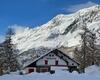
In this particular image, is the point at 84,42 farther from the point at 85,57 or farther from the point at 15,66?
the point at 15,66

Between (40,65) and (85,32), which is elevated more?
(85,32)

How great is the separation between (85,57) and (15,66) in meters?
15.8

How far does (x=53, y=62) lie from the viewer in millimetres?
83688

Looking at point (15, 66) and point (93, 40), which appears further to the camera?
point (93, 40)

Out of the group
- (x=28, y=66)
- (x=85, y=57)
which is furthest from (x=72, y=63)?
(x=28, y=66)

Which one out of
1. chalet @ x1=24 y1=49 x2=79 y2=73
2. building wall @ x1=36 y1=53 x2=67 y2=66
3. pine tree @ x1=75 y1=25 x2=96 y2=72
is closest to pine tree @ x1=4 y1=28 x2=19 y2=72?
chalet @ x1=24 y1=49 x2=79 y2=73

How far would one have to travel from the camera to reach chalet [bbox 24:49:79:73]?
81062 mm

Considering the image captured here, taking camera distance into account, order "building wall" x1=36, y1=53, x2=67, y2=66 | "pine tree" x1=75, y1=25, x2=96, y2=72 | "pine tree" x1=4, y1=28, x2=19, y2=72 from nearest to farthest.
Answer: "pine tree" x1=4, y1=28, x2=19, y2=72
"pine tree" x1=75, y1=25, x2=96, y2=72
"building wall" x1=36, y1=53, x2=67, y2=66

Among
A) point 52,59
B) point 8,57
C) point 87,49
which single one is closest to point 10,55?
point 8,57

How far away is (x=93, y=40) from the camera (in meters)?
82.4

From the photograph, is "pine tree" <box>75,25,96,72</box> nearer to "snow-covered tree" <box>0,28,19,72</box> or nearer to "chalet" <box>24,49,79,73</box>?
"chalet" <box>24,49,79,73</box>

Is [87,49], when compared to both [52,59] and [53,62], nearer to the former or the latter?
[52,59]

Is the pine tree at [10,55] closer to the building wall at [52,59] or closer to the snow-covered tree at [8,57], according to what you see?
the snow-covered tree at [8,57]

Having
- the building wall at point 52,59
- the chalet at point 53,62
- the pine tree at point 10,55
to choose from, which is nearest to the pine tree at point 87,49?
the chalet at point 53,62
